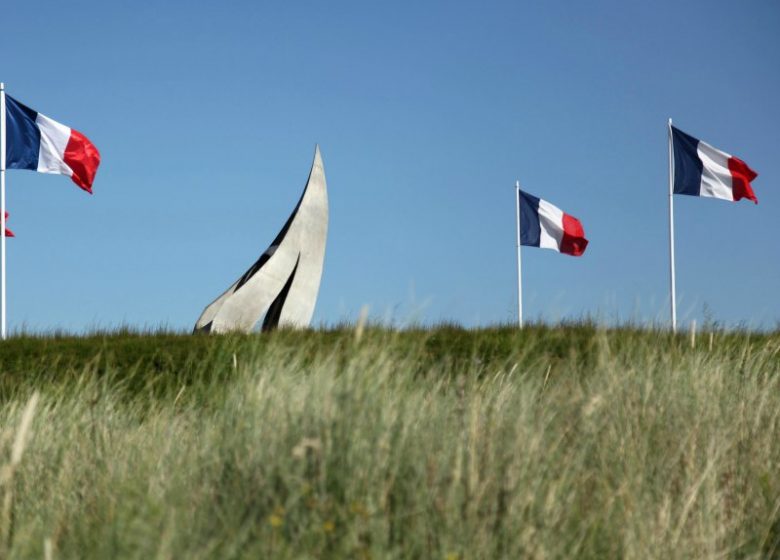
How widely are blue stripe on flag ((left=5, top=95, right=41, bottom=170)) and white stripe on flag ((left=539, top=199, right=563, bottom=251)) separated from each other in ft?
39.0

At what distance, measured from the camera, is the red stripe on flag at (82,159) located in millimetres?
17922

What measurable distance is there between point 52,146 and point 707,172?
14202mm

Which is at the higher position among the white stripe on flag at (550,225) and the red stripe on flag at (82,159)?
the red stripe on flag at (82,159)

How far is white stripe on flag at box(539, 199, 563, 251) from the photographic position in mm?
21812

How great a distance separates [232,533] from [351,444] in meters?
0.67

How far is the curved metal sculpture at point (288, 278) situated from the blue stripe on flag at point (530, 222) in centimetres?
509

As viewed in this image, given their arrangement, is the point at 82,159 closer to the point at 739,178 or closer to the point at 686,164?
the point at 686,164

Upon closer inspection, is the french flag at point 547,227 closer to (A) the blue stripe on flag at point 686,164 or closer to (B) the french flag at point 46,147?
(A) the blue stripe on flag at point 686,164

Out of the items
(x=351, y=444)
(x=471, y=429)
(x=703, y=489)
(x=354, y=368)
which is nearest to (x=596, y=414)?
(x=703, y=489)

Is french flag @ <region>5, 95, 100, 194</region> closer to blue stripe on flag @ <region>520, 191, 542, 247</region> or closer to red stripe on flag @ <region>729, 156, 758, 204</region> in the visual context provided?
blue stripe on flag @ <region>520, 191, 542, 247</region>

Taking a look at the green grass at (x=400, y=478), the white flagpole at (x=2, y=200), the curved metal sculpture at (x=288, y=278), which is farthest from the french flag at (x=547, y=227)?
the green grass at (x=400, y=478)

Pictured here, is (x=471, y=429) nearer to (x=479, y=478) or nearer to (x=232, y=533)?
(x=479, y=478)

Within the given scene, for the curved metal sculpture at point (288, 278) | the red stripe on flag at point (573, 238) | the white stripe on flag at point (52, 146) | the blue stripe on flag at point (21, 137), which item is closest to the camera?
the white stripe on flag at point (52, 146)

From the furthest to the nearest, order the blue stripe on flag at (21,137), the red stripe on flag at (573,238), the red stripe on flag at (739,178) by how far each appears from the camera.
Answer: the red stripe on flag at (573,238) < the red stripe on flag at (739,178) < the blue stripe on flag at (21,137)
